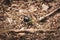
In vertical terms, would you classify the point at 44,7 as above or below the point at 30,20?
above

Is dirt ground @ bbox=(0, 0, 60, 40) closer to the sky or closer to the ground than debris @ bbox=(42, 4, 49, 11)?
closer to the ground

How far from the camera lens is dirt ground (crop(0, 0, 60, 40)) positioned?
4988mm

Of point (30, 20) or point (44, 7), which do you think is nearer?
point (30, 20)

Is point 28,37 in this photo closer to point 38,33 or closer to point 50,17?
point 38,33

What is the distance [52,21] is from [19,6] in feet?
3.73

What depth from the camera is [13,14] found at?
5.62 meters

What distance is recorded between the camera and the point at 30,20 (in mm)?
5344

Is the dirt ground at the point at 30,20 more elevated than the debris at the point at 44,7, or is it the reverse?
the debris at the point at 44,7

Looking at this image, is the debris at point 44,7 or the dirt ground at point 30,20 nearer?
the dirt ground at point 30,20

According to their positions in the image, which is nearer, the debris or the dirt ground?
the dirt ground

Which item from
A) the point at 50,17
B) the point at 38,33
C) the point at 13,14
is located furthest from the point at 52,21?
the point at 13,14

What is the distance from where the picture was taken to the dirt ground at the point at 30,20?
16.4 feet

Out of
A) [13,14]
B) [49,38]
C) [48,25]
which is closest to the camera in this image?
[49,38]

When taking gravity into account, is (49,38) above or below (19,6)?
below
